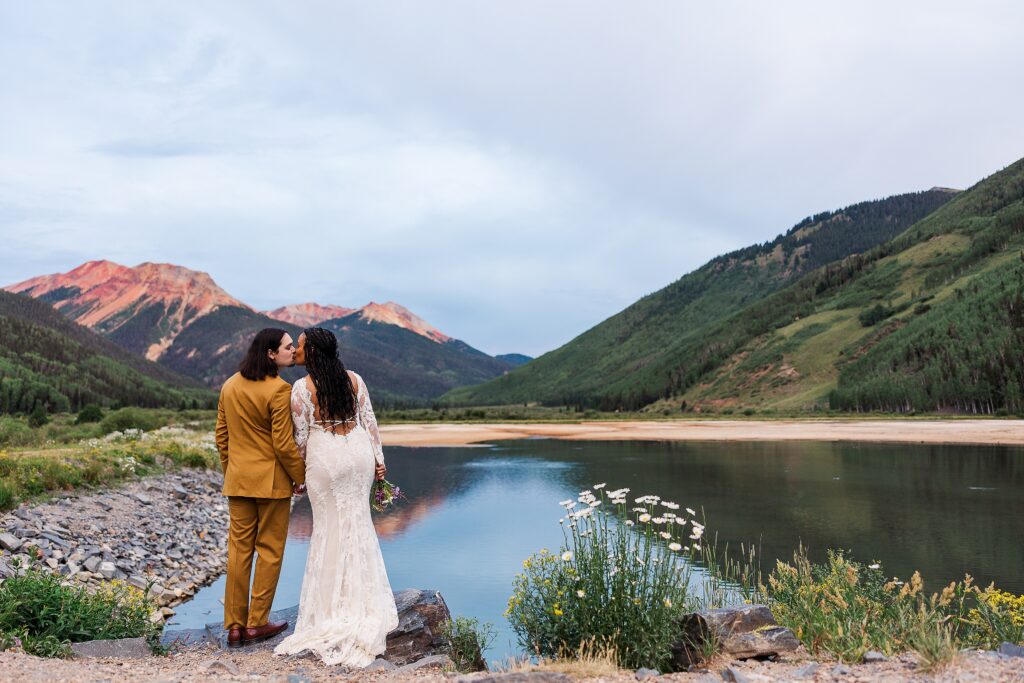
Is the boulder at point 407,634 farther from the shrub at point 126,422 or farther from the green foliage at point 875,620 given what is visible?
the shrub at point 126,422

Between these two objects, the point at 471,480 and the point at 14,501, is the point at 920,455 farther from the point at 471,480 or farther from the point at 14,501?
the point at 14,501

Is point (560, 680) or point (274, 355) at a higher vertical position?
point (274, 355)

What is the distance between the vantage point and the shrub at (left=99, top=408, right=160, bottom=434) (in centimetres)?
4156

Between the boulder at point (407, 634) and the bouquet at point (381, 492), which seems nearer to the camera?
the boulder at point (407, 634)

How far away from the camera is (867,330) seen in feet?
399

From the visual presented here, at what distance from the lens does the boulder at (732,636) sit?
6840 millimetres

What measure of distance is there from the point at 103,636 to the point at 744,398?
125 meters

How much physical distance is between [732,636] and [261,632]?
4912mm

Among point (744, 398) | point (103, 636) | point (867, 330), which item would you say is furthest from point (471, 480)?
point (867, 330)

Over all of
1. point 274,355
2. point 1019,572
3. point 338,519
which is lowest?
point 1019,572

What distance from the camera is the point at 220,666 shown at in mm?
6328

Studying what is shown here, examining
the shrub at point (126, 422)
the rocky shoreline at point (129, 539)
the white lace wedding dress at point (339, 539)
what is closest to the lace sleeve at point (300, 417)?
the white lace wedding dress at point (339, 539)

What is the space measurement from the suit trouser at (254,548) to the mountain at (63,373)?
92.7m

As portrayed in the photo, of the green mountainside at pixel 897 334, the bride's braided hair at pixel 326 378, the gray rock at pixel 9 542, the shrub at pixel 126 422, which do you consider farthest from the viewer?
the green mountainside at pixel 897 334
